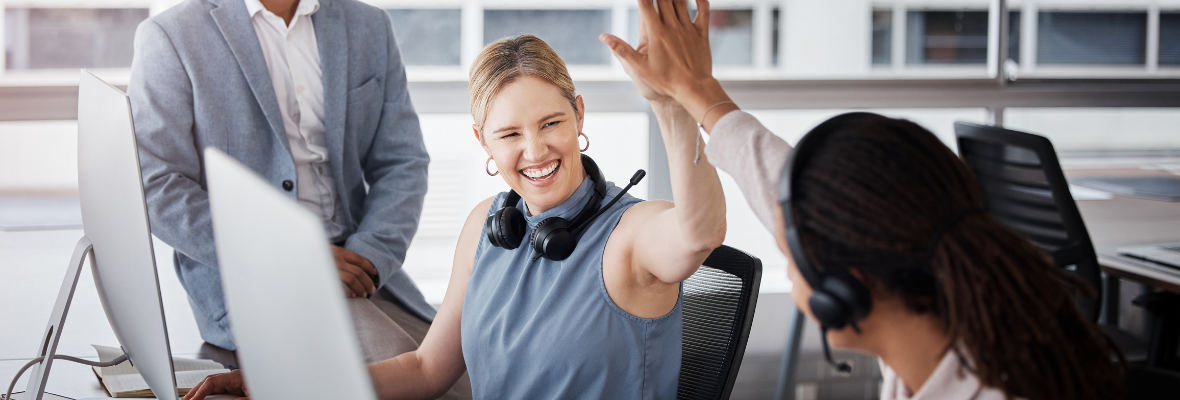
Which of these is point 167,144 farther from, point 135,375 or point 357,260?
point 135,375

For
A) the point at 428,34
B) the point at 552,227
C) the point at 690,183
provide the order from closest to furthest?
1. the point at 690,183
2. the point at 552,227
3. the point at 428,34

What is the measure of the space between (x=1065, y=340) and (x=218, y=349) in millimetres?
1671

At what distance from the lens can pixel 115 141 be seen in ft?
2.80

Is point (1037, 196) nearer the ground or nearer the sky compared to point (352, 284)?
nearer the sky

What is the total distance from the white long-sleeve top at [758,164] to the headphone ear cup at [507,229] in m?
0.52

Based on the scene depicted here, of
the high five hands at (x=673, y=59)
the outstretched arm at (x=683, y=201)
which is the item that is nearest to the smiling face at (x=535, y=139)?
the outstretched arm at (x=683, y=201)

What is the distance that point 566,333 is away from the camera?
1.28m

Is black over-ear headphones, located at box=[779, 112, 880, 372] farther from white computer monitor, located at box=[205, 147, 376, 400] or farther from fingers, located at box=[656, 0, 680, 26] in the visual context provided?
white computer monitor, located at box=[205, 147, 376, 400]

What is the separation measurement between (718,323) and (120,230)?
2.96 feet

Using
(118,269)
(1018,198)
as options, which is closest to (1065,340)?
(118,269)

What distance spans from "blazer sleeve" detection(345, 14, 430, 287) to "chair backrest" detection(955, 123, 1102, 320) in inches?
58.3

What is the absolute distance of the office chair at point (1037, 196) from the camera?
2162 mm

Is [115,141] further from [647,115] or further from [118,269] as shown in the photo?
[647,115]

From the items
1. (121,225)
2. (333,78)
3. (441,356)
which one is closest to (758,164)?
(121,225)
